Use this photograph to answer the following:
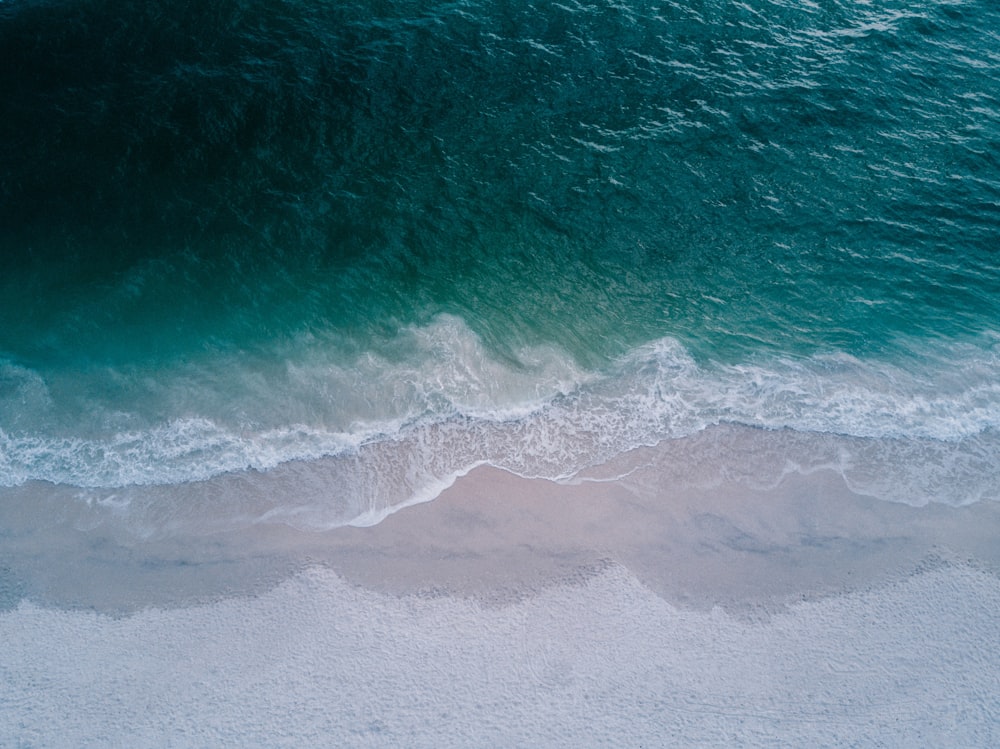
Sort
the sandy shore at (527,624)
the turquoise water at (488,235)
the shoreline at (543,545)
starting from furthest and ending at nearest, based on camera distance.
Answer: the turquoise water at (488,235), the shoreline at (543,545), the sandy shore at (527,624)

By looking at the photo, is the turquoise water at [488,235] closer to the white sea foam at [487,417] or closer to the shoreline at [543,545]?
the white sea foam at [487,417]

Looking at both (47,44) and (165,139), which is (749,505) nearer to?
(165,139)

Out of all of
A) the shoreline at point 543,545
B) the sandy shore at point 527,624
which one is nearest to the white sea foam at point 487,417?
the shoreline at point 543,545

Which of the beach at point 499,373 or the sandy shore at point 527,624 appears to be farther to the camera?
the beach at point 499,373

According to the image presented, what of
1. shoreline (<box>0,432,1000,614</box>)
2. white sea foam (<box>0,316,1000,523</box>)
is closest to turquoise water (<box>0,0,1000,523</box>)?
white sea foam (<box>0,316,1000,523</box>)

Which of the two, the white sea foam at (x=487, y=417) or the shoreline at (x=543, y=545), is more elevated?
the white sea foam at (x=487, y=417)

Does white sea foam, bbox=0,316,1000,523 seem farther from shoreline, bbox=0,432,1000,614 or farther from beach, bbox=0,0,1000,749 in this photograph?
shoreline, bbox=0,432,1000,614

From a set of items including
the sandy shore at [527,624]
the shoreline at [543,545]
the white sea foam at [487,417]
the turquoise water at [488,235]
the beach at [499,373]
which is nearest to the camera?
the sandy shore at [527,624]

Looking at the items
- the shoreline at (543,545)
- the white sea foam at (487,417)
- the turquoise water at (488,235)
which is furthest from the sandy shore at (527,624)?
the turquoise water at (488,235)

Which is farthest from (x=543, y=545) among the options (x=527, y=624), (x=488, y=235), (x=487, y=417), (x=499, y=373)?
(x=488, y=235)
